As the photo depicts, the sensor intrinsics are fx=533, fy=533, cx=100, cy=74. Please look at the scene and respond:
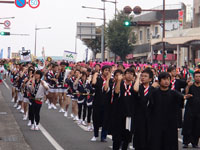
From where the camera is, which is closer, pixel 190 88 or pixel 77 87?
pixel 190 88

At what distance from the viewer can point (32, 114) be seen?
15062mm

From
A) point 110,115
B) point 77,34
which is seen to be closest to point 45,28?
point 77,34

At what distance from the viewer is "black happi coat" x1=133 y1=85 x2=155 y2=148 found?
9391 millimetres

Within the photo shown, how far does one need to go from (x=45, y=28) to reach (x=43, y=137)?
79732 mm

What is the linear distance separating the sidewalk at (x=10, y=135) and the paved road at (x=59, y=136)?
158mm

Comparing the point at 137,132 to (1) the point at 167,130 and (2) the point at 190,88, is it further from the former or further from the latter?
(2) the point at 190,88

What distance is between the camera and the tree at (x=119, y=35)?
60562 mm

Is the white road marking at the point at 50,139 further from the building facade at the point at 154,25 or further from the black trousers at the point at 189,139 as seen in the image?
the building facade at the point at 154,25

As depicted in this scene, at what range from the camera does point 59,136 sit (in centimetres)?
1377

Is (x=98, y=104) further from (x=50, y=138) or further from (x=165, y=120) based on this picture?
(x=165, y=120)

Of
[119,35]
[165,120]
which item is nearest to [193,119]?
[165,120]

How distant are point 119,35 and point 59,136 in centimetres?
4795

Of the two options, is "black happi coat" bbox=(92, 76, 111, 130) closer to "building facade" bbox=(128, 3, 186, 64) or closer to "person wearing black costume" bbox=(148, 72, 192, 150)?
"person wearing black costume" bbox=(148, 72, 192, 150)

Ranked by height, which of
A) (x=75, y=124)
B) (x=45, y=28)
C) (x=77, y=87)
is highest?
(x=45, y=28)
